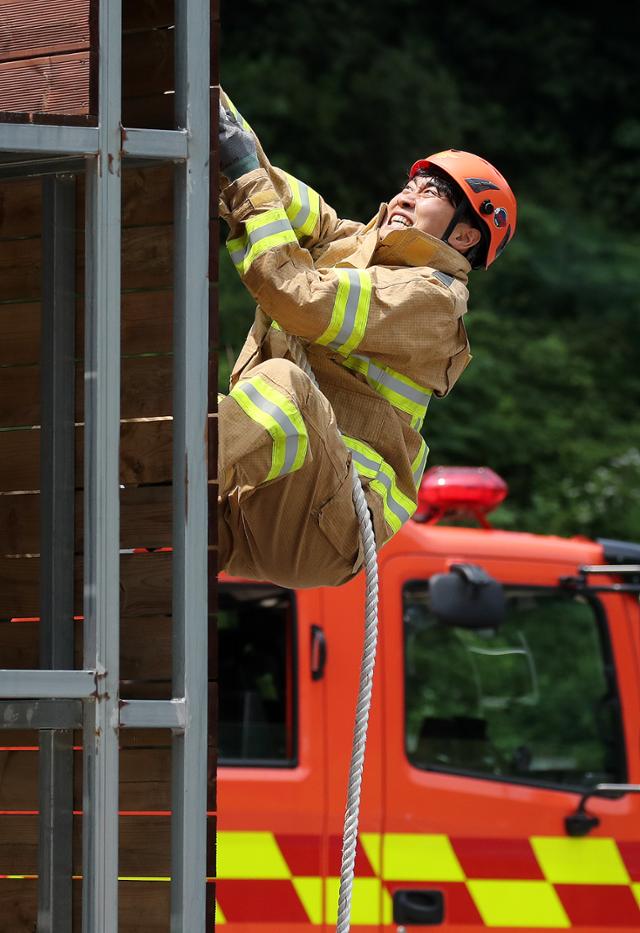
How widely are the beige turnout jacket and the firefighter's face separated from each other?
1.8 inches

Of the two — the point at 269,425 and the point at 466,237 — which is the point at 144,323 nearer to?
the point at 269,425

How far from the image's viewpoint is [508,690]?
206 inches

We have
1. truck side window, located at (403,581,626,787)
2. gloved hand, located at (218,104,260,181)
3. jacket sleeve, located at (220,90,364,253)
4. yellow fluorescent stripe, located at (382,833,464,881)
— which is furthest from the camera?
truck side window, located at (403,581,626,787)

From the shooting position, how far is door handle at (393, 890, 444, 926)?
4641 mm

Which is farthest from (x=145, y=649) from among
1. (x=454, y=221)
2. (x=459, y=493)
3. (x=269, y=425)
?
(x=459, y=493)

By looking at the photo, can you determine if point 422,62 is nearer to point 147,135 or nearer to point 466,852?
point 466,852

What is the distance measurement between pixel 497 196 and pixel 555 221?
961 cm

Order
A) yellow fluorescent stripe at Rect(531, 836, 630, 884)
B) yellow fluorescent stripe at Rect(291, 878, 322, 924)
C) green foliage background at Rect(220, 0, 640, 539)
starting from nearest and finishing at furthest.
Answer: yellow fluorescent stripe at Rect(291, 878, 322, 924) < yellow fluorescent stripe at Rect(531, 836, 630, 884) < green foliage background at Rect(220, 0, 640, 539)

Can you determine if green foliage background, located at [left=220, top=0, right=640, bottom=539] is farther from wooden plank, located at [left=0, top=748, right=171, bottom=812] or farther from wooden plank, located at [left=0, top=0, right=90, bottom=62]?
wooden plank, located at [left=0, top=748, right=171, bottom=812]

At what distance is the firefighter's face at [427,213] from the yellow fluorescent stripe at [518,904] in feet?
7.23

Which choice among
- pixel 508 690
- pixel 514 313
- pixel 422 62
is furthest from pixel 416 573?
pixel 422 62

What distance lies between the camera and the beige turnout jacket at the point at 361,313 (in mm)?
2936

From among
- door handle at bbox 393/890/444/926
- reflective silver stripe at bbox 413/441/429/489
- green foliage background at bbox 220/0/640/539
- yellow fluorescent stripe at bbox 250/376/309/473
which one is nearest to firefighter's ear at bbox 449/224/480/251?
reflective silver stripe at bbox 413/441/429/489

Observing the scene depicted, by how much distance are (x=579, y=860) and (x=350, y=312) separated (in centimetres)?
249
